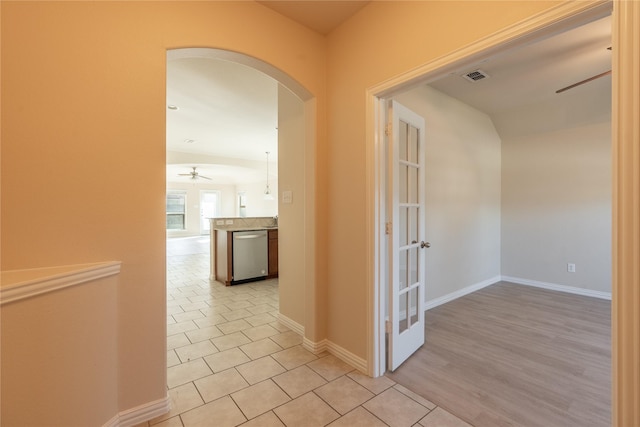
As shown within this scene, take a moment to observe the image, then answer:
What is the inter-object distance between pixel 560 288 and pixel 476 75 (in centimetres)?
356

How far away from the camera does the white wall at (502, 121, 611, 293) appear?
12.9 ft

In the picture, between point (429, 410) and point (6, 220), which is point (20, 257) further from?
point (429, 410)

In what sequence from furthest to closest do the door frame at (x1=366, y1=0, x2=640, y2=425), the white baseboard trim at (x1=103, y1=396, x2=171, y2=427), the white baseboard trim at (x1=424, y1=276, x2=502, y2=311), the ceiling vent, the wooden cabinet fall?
the wooden cabinet, the white baseboard trim at (x1=424, y1=276, x2=502, y2=311), the ceiling vent, the white baseboard trim at (x1=103, y1=396, x2=171, y2=427), the door frame at (x1=366, y1=0, x2=640, y2=425)

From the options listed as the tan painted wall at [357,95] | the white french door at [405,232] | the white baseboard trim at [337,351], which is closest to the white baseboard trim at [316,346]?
the white baseboard trim at [337,351]

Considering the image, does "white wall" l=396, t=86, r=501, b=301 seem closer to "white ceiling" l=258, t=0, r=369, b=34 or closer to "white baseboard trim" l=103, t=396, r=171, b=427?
"white ceiling" l=258, t=0, r=369, b=34

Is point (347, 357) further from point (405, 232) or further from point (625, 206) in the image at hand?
point (625, 206)

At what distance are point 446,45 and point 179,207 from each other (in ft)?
42.5

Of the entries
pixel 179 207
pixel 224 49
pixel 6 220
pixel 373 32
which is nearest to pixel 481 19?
pixel 373 32

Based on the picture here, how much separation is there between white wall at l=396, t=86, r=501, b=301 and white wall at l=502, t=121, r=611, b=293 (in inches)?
10.5

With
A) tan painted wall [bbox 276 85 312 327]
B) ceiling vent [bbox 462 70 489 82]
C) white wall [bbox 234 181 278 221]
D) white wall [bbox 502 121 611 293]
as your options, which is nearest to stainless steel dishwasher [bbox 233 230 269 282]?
tan painted wall [bbox 276 85 312 327]

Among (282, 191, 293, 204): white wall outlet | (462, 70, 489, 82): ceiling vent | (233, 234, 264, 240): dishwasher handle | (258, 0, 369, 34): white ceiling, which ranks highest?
(258, 0, 369, 34): white ceiling

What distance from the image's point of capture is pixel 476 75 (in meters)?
3.13

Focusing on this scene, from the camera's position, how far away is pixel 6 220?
127 centimetres

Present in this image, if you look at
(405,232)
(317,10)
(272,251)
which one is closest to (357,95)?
(317,10)
